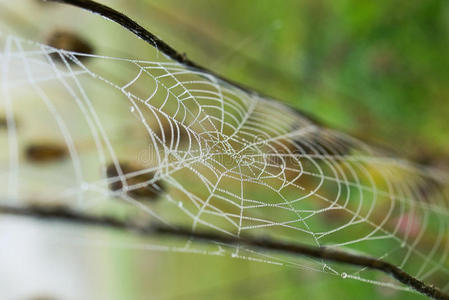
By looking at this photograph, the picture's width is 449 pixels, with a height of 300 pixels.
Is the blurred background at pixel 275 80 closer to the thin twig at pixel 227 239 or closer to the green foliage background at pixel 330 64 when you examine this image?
the green foliage background at pixel 330 64

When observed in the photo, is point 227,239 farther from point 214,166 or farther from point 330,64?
point 330,64

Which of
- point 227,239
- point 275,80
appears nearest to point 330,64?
point 275,80

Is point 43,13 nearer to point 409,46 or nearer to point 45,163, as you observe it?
point 45,163

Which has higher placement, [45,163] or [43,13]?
[43,13]

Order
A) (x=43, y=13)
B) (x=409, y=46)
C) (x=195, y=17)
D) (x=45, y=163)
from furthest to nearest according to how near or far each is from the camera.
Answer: (x=195, y=17) < (x=43, y=13) < (x=409, y=46) < (x=45, y=163)

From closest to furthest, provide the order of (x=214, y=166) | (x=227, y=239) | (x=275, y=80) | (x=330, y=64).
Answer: (x=227, y=239) < (x=214, y=166) < (x=330, y=64) < (x=275, y=80)

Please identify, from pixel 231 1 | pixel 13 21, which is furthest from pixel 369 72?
pixel 13 21

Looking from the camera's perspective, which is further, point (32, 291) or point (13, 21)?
point (32, 291)

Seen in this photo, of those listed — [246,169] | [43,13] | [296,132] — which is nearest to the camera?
[246,169]
